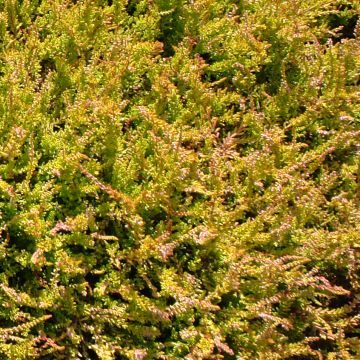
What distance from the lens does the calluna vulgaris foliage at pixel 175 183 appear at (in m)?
1.73

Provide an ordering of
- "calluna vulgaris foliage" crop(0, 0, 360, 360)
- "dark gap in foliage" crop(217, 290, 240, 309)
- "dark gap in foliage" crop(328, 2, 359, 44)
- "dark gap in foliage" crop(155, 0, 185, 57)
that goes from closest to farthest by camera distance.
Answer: "calluna vulgaris foliage" crop(0, 0, 360, 360) → "dark gap in foliage" crop(217, 290, 240, 309) → "dark gap in foliage" crop(155, 0, 185, 57) → "dark gap in foliage" crop(328, 2, 359, 44)

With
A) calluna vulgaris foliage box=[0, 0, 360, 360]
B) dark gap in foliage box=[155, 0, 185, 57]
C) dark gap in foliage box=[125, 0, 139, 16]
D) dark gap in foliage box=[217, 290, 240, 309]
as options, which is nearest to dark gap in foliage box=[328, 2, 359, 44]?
calluna vulgaris foliage box=[0, 0, 360, 360]

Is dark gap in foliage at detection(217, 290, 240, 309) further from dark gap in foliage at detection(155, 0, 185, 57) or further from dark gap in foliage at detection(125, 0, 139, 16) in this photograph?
dark gap in foliage at detection(125, 0, 139, 16)

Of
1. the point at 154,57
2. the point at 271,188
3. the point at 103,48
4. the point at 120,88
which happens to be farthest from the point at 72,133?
the point at 271,188

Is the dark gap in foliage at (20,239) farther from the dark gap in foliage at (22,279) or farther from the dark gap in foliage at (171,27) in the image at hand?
the dark gap in foliage at (171,27)

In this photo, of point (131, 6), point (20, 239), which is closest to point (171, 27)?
point (131, 6)

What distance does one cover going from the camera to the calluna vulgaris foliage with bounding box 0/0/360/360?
1729 millimetres

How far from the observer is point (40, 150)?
74.7 inches

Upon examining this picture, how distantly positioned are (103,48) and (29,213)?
2.58ft

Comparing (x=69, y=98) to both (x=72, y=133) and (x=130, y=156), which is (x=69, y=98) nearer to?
(x=72, y=133)

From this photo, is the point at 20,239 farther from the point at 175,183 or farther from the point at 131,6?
the point at 131,6

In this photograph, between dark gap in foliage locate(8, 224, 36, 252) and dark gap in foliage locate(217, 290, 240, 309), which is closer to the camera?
dark gap in foliage locate(8, 224, 36, 252)

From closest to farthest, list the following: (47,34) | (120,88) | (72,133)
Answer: (72,133) < (120,88) < (47,34)

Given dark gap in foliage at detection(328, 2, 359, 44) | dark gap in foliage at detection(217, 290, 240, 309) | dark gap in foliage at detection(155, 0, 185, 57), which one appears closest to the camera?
dark gap in foliage at detection(217, 290, 240, 309)
